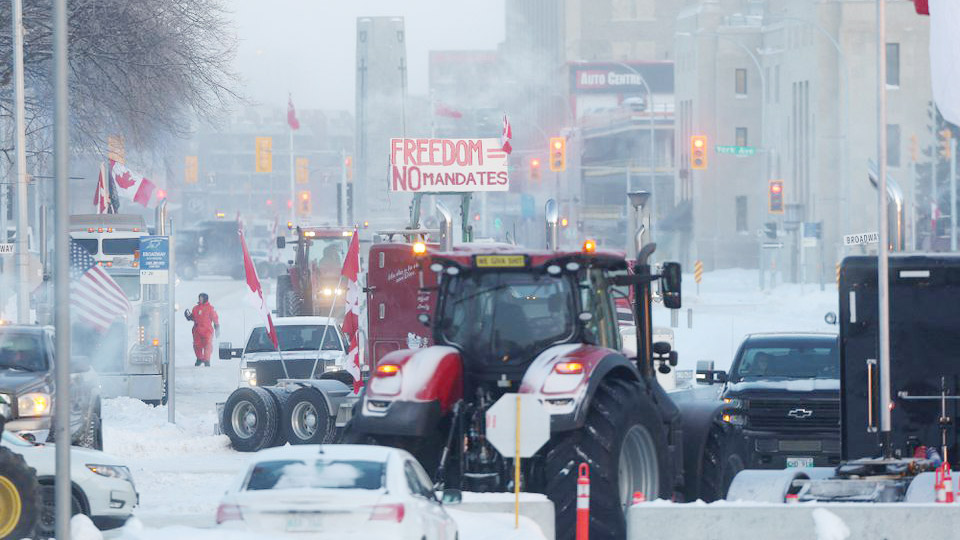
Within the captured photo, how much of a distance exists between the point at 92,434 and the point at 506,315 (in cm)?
890

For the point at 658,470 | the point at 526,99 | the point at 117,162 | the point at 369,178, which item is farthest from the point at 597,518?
the point at 526,99

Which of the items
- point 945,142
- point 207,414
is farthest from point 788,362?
point 945,142

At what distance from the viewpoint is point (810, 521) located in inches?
483

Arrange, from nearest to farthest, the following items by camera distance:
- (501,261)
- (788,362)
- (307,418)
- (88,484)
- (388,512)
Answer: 1. (388,512)
2. (501,261)
3. (88,484)
4. (788,362)
5. (307,418)

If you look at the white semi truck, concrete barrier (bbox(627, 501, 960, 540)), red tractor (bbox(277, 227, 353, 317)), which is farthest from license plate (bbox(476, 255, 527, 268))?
red tractor (bbox(277, 227, 353, 317))

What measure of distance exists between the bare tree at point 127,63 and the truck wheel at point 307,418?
35.3 feet

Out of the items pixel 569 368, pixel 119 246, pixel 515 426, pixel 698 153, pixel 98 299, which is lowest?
pixel 515 426

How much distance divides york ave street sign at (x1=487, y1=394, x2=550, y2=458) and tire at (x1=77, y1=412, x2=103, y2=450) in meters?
9.80

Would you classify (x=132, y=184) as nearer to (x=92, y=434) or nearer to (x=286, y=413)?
(x=286, y=413)

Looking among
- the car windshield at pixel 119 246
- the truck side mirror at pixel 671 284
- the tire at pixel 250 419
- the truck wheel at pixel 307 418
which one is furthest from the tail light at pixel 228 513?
the car windshield at pixel 119 246

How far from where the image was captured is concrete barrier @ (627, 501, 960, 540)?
12.2 metres

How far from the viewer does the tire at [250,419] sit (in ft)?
75.2

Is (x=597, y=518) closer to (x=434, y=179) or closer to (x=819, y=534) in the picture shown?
(x=819, y=534)

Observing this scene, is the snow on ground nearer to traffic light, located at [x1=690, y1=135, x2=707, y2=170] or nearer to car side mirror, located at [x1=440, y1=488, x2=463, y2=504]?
car side mirror, located at [x1=440, y1=488, x2=463, y2=504]
